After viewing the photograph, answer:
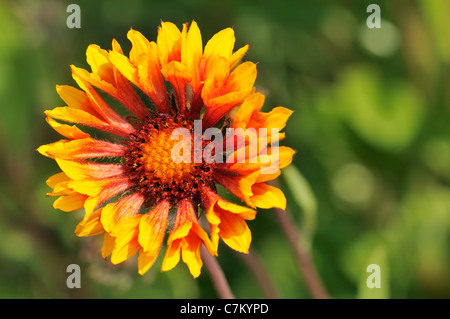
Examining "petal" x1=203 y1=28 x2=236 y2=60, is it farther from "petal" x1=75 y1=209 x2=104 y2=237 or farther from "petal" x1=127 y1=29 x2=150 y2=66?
"petal" x1=75 y1=209 x2=104 y2=237

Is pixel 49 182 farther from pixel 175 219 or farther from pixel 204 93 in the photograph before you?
pixel 204 93

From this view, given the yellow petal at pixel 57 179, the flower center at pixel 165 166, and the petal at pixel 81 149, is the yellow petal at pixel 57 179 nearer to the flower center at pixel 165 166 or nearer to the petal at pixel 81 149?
the petal at pixel 81 149

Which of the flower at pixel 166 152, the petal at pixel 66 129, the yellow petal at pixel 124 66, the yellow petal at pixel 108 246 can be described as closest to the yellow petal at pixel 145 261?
the flower at pixel 166 152

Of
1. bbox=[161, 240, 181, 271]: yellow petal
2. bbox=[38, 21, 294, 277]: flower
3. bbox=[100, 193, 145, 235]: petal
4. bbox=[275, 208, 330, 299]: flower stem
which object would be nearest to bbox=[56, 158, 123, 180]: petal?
bbox=[38, 21, 294, 277]: flower

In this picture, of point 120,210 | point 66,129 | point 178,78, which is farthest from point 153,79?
point 120,210

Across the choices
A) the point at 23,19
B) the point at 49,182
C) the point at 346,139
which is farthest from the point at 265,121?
the point at 23,19
